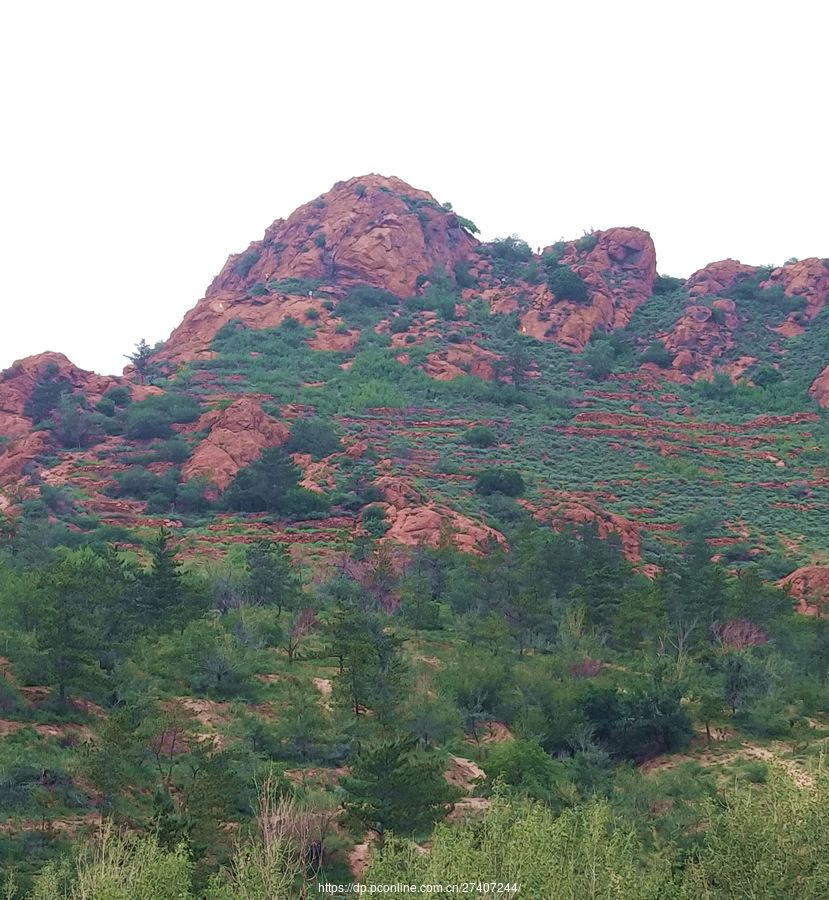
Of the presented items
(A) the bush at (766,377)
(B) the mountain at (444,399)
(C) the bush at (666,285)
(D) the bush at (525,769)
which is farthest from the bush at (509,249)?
(D) the bush at (525,769)

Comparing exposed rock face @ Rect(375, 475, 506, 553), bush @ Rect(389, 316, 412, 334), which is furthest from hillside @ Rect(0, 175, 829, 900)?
bush @ Rect(389, 316, 412, 334)

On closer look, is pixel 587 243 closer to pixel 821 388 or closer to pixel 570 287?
pixel 570 287

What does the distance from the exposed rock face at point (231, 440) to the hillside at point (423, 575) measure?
22 cm

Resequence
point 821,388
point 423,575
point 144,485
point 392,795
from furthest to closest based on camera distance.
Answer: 1. point 821,388
2. point 144,485
3. point 423,575
4. point 392,795

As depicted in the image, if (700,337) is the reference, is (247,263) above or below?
above

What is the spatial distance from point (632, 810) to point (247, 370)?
63.5 m

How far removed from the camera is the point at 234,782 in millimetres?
20984

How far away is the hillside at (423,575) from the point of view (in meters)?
19.5

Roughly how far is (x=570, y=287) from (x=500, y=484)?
3763 cm

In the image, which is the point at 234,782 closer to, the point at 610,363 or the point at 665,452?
the point at 665,452

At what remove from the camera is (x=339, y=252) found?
328ft

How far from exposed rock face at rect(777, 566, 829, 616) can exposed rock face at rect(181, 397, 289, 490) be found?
33464mm

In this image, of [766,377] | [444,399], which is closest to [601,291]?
[766,377]

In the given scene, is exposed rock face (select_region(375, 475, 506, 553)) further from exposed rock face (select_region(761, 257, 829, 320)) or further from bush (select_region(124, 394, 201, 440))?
exposed rock face (select_region(761, 257, 829, 320))
